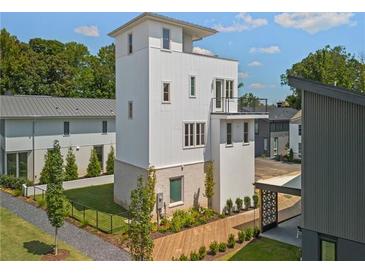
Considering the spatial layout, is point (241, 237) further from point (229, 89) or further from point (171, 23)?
point (171, 23)

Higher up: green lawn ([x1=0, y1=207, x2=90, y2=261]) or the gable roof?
the gable roof

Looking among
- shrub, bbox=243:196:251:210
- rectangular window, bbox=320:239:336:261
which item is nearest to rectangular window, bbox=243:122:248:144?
shrub, bbox=243:196:251:210

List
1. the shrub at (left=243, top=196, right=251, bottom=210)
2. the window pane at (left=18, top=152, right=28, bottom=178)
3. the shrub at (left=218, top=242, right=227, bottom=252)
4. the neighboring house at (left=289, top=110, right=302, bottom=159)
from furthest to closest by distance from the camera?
1. the neighboring house at (left=289, top=110, right=302, bottom=159)
2. the window pane at (left=18, top=152, right=28, bottom=178)
3. the shrub at (left=243, top=196, right=251, bottom=210)
4. the shrub at (left=218, top=242, right=227, bottom=252)

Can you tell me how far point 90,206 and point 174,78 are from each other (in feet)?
22.0

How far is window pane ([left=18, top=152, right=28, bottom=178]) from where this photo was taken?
18.8 meters

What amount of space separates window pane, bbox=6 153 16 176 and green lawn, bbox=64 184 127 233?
133 inches

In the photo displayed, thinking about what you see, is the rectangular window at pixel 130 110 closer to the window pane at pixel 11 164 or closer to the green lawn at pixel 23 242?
the green lawn at pixel 23 242

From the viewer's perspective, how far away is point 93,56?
37.5 m

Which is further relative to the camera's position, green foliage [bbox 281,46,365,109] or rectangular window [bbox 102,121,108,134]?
green foliage [bbox 281,46,365,109]

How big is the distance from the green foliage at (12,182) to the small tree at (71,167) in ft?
7.33

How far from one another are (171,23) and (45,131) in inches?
410

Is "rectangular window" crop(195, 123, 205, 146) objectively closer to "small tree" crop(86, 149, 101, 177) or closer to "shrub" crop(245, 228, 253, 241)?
"shrub" crop(245, 228, 253, 241)
